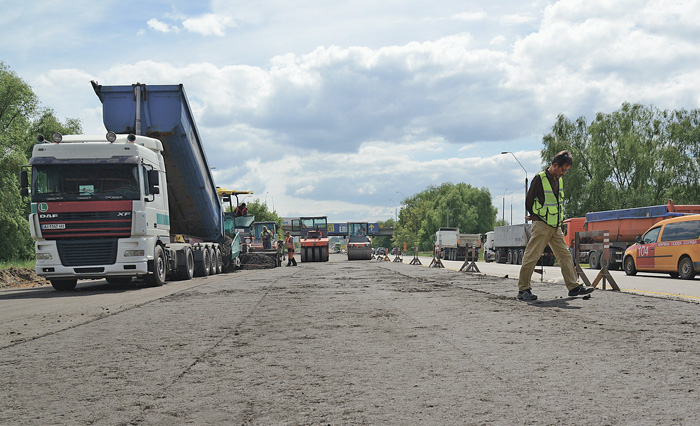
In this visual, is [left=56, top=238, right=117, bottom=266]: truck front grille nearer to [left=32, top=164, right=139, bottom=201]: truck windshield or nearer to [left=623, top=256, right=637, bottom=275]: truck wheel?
[left=32, top=164, right=139, bottom=201]: truck windshield

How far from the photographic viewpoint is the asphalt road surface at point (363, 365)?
12.7 ft

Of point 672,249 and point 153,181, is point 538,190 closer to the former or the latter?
point 153,181

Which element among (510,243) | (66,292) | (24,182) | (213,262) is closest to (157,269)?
(66,292)

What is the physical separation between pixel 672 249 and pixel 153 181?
15475mm

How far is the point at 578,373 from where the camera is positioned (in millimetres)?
4750

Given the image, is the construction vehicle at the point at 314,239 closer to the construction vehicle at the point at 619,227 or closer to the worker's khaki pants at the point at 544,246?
the construction vehicle at the point at 619,227

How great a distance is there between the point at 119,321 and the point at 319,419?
18.2 ft

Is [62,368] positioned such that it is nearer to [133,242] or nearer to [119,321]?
[119,321]

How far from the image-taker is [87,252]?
49.9ft

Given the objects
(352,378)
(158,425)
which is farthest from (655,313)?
(158,425)

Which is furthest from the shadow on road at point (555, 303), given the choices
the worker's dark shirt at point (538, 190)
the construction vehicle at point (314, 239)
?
the construction vehicle at point (314, 239)

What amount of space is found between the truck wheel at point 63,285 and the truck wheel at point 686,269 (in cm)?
1753

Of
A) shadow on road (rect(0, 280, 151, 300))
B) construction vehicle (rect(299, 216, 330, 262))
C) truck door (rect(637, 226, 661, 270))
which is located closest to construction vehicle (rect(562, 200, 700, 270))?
truck door (rect(637, 226, 661, 270))

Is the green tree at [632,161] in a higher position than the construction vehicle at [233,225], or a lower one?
higher
